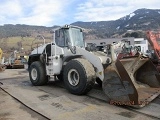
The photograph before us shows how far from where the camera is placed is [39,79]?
9.27 meters

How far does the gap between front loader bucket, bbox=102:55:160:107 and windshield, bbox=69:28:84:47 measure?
2.22m

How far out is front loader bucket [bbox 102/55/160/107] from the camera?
19.4 ft

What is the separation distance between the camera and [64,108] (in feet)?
20.0

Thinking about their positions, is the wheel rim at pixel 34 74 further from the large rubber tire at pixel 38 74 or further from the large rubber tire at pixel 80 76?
the large rubber tire at pixel 80 76

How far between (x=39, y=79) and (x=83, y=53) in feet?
7.80

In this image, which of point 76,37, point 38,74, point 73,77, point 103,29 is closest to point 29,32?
point 103,29

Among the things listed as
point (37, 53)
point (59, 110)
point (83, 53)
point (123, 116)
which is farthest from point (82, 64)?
point (37, 53)

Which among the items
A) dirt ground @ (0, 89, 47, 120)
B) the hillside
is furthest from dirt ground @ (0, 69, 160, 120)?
the hillside

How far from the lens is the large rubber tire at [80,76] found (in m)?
7.13

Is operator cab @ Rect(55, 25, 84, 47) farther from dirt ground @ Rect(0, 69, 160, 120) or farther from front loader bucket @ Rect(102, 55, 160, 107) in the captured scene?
front loader bucket @ Rect(102, 55, 160, 107)

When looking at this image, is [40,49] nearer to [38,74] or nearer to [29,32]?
[38,74]

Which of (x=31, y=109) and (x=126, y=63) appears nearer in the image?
(x=31, y=109)

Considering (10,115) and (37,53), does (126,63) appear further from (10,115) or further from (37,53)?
(37,53)

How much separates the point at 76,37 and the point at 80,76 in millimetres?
2115
